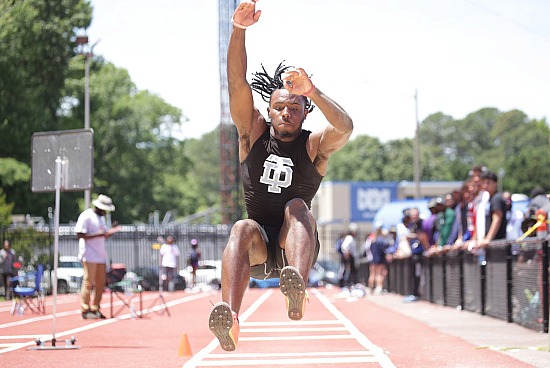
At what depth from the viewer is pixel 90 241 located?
14938 millimetres

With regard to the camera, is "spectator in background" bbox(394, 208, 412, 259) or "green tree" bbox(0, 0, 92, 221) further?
"green tree" bbox(0, 0, 92, 221)

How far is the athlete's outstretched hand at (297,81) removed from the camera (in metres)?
6.32

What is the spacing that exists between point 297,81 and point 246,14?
665mm

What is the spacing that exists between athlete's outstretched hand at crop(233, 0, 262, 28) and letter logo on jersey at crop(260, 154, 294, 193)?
1.00 metres

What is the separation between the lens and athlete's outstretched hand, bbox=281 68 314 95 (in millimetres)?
6324

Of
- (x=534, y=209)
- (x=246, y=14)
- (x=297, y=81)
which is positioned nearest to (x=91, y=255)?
(x=534, y=209)

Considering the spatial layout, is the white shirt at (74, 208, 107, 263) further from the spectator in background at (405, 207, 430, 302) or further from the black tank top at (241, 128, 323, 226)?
the black tank top at (241, 128, 323, 226)

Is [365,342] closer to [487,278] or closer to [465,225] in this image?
[487,278]

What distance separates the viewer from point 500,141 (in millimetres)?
122500

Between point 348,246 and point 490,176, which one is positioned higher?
point 490,176

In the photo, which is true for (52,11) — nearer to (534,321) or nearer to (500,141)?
(534,321)

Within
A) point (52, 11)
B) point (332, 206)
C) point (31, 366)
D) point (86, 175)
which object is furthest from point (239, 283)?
point (332, 206)

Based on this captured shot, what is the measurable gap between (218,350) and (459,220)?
25.6ft

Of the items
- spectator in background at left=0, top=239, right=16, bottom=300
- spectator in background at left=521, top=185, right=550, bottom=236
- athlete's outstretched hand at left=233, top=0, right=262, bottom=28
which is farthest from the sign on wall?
athlete's outstretched hand at left=233, top=0, right=262, bottom=28
